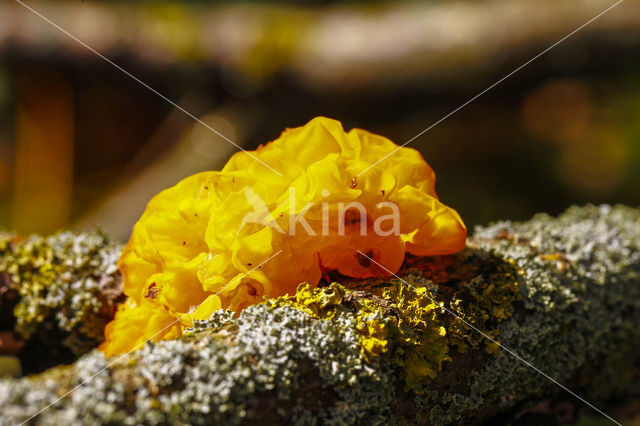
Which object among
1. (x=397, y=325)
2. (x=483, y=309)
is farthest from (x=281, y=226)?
(x=483, y=309)

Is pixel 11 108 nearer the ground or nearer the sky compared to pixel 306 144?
nearer the sky

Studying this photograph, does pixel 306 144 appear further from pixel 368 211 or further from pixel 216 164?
pixel 216 164

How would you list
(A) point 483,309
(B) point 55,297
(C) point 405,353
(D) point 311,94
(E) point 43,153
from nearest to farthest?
(C) point 405,353, (A) point 483,309, (B) point 55,297, (E) point 43,153, (D) point 311,94

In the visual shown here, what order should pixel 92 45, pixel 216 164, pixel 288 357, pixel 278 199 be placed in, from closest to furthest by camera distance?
1. pixel 288 357
2. pixel 278 199
3. pixel 92 45
4. pixel 216 164

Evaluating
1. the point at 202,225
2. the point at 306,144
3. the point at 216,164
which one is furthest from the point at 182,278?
the point at 216,164

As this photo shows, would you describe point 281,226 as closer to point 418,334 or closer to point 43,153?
point 418,334

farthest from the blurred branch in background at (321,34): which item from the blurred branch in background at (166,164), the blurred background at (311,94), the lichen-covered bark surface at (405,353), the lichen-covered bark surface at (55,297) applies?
the lichen-covered bark surface at (55,297)
